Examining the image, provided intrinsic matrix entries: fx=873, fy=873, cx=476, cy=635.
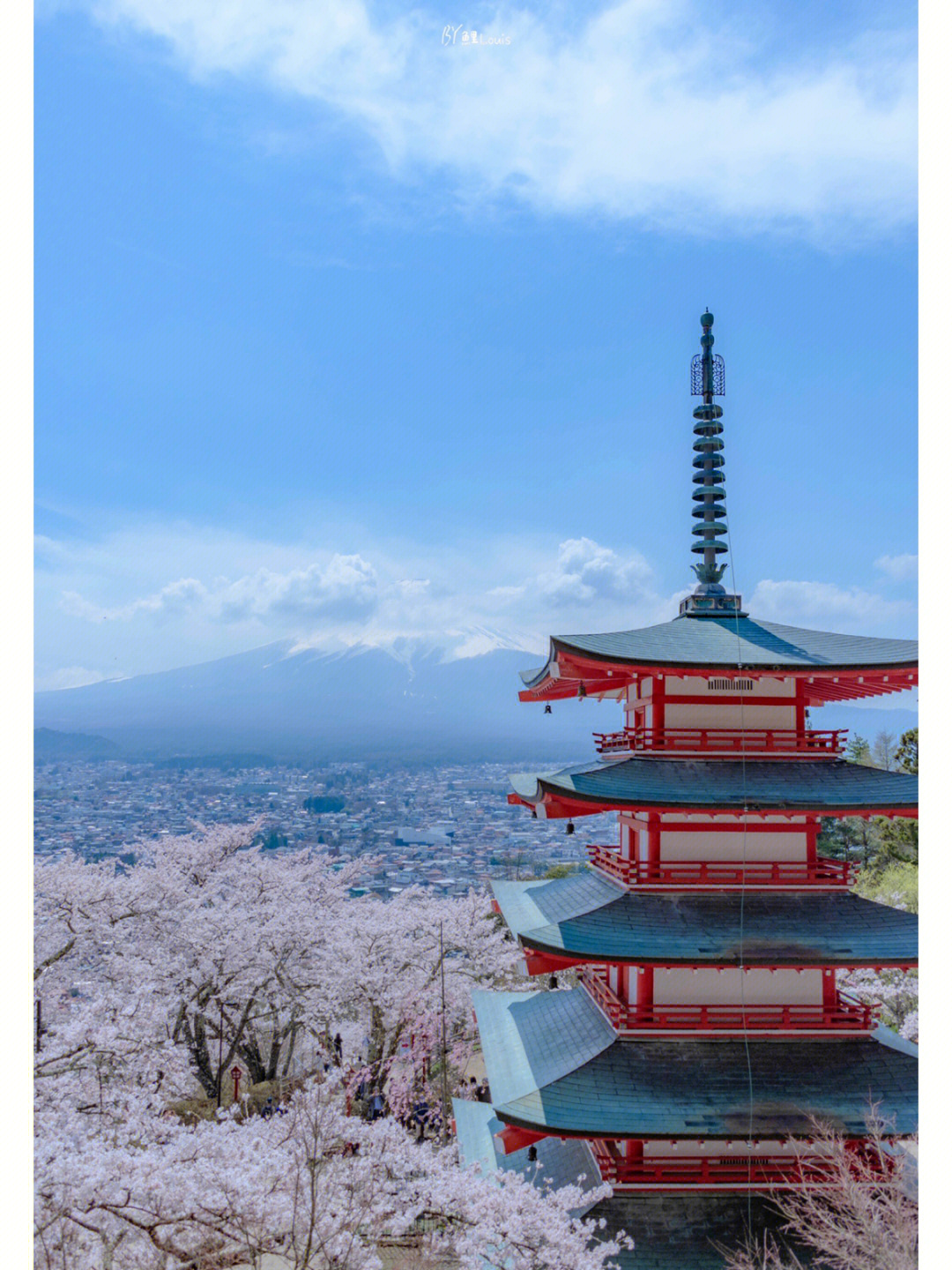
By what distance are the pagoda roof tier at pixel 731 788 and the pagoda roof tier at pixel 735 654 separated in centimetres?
76

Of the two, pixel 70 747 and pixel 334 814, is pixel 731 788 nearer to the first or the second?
pixel 334 814

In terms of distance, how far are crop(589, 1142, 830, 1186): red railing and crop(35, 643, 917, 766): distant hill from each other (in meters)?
70.3

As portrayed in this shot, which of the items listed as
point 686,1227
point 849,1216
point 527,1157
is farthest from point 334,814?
point 849,1216

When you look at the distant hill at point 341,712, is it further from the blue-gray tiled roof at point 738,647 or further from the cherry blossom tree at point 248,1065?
the blue-gray tiled roof at point 738,647

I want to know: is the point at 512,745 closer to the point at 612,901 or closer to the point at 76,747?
the point at 76,747

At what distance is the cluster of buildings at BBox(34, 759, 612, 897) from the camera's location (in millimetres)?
31891

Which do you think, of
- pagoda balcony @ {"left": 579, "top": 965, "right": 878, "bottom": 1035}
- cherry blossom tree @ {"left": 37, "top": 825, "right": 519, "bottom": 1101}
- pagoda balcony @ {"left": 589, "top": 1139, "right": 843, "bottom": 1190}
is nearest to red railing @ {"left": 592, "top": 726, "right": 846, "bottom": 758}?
pagoda balcony @ {"left": 579, "top": 965, "right": 878, "bottom": 1035}

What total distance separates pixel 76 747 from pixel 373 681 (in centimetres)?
5257

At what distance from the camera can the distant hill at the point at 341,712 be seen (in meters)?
87.0

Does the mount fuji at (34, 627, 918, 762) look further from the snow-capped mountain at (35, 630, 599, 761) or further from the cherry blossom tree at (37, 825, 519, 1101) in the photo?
the cherry blossom tree at (37, 825, 519, 1101)

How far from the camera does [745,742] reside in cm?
713

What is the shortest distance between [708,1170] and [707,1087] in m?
0.70

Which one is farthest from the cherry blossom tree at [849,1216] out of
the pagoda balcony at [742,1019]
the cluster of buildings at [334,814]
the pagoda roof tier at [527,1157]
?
the cluster of buildings at [334,814]

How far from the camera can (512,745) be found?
296ft
